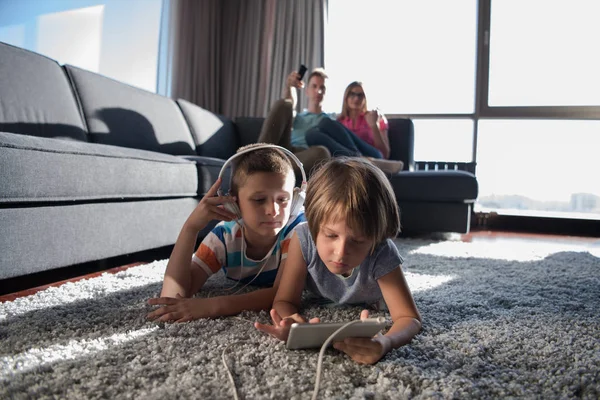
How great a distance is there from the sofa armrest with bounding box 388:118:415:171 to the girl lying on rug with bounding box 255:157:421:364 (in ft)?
7.24

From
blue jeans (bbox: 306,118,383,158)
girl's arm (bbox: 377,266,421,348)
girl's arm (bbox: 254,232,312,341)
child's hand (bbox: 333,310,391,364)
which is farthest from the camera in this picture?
blue jeans (bbox: 306,118,383,158)

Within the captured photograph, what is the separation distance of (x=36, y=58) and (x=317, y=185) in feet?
5.24

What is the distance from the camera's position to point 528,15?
3.63 m

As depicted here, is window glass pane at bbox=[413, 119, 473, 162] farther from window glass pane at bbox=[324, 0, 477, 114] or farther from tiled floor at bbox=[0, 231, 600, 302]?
tiled floor at bbox=[0, 231, 600, 302]

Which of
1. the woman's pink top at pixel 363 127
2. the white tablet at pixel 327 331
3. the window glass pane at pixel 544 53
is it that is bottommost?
the white tablet at pixel 327 331

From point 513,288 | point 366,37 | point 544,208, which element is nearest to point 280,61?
point 366,37

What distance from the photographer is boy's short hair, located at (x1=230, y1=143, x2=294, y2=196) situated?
3.60ft

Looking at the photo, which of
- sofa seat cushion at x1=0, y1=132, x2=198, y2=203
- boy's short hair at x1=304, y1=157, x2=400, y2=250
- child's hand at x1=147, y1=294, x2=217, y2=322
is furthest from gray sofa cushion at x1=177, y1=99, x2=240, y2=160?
boy's short hair at x1=304, y1=157, x2=400, y2=250

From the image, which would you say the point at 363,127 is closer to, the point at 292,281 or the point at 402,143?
the point at 402,143

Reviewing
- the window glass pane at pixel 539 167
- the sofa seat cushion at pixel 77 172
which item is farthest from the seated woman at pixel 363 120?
the sofa seat cushion at pixel 77 172

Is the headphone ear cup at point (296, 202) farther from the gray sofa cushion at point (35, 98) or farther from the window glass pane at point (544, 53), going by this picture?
the window glass pane at point (544, 53)

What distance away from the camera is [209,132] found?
295 cm

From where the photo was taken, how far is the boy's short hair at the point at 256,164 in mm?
1098

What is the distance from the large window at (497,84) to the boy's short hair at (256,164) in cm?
296
